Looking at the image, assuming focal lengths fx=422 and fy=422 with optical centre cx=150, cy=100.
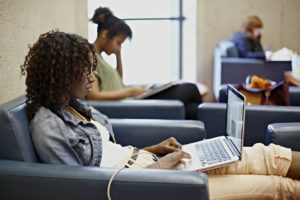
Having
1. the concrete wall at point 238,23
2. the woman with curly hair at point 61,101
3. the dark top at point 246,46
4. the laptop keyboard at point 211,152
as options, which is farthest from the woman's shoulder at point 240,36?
the woman with curly hair at point 61,101

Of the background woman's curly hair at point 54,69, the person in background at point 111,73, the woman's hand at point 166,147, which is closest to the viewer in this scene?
the background woman's curly hair at point 54,69

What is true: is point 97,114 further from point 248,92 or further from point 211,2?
point 211,2

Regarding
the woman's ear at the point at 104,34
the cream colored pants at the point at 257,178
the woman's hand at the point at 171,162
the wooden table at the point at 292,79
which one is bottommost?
the cream colored pants at the point at 257,178

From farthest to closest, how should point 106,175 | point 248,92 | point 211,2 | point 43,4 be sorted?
1. point 211,2
2. point 248,92
3. point 43,4
4. point 106,175

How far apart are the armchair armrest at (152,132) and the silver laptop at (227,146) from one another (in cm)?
19

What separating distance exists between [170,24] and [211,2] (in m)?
0.66

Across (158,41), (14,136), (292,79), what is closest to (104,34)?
(14,136)

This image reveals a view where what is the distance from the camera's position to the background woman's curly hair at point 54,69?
1.65 m

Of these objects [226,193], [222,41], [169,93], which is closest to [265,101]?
[169,93]

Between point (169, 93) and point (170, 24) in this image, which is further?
point (170, 24)

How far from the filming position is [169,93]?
3.05 m

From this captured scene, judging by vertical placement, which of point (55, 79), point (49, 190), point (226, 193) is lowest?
point (226, 193)

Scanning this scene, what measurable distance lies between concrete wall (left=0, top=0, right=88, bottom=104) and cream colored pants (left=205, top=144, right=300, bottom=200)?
3.32ft

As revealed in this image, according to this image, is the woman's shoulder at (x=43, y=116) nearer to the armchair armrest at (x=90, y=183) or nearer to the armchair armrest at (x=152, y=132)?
the armchair armrest at (x=90, y=183)
